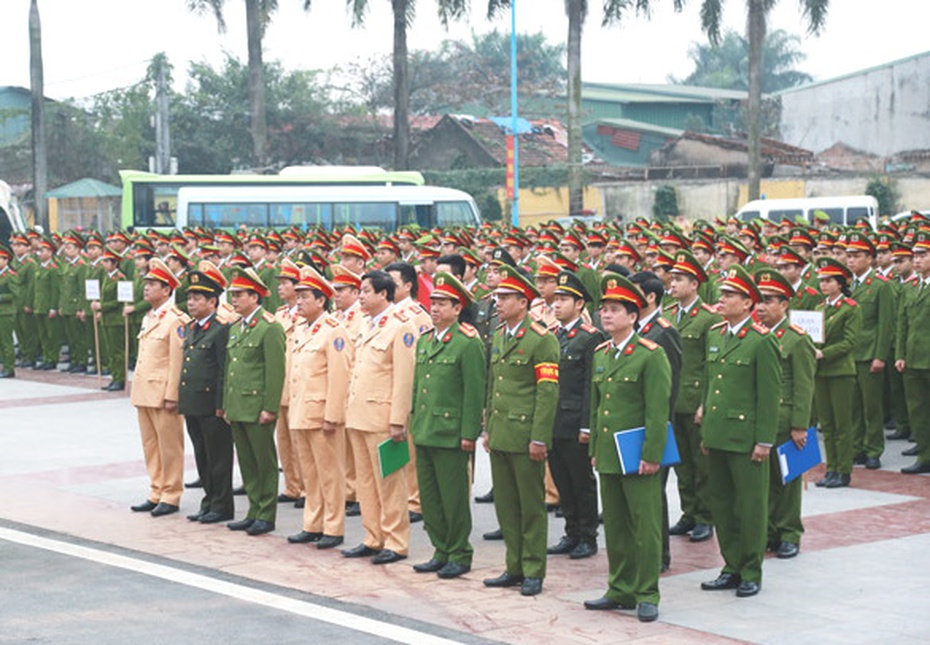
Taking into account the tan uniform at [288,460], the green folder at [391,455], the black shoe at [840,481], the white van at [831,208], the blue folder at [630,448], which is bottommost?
the black shoe at [840,481]

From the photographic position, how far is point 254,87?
48.6 meters

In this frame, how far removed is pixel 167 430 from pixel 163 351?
0.63m

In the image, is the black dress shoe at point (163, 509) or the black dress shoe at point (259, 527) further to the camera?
the black dress shoe at point (163, 509)

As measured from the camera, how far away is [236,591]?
31.4 ft

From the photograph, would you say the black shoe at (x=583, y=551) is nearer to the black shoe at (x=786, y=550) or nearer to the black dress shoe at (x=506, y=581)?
the black dress shoe at (x=506, y=581)

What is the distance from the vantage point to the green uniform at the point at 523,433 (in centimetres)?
938

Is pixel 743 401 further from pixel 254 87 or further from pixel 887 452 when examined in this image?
pixel 254 87

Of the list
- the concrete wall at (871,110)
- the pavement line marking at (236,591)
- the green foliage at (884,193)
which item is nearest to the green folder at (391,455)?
the pavement line marking at (236,591)

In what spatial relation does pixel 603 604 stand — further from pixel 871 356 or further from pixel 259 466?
pixel 871 356

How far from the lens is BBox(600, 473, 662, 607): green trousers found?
880cm

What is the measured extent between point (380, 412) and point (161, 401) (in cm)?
259

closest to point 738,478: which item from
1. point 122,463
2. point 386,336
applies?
point 386,336

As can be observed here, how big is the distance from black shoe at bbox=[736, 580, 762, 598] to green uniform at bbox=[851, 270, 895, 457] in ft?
16.0

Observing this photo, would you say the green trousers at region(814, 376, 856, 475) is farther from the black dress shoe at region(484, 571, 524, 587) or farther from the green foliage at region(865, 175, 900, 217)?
the green foliage at region(865, 175, 900, 217)
